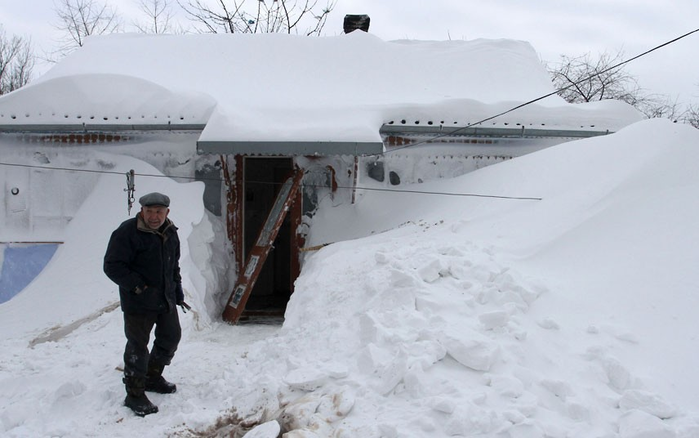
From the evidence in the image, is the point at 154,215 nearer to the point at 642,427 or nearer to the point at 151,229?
the point at 151,229

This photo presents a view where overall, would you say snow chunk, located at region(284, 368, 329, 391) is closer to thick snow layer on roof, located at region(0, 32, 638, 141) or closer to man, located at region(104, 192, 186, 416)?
man, located at region(104, 192, 186, 416)

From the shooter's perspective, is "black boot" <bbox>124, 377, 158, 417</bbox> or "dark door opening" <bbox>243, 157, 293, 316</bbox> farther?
"dark door opening" <bbox>243, 157, 293, 316</bbox>

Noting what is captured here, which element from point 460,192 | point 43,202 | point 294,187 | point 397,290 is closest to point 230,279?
point 294,187

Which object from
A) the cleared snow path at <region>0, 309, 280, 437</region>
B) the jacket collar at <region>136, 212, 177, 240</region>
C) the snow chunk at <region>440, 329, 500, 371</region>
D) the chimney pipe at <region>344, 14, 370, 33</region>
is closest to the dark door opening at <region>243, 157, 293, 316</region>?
the chimney pipe at <region>344, 14, 370, 33</region>

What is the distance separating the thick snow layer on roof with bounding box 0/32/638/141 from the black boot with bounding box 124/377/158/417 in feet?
11.7

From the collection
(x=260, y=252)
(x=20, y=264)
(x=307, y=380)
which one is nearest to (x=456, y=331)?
(x=307, y=380)

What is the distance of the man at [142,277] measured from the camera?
11.9 ft

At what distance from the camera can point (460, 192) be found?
701 centimetres

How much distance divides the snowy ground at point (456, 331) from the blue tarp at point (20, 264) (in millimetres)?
367

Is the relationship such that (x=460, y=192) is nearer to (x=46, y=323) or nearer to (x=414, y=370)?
(x=414, y=370)

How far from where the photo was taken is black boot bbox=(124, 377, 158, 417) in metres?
3.71

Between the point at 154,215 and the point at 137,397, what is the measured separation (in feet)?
4.08

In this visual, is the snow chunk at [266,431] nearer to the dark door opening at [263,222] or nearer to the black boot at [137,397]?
the black boot at [137,397]

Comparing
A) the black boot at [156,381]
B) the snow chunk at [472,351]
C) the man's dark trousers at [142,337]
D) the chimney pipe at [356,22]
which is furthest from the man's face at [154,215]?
the chimney pipe at [356,22]
